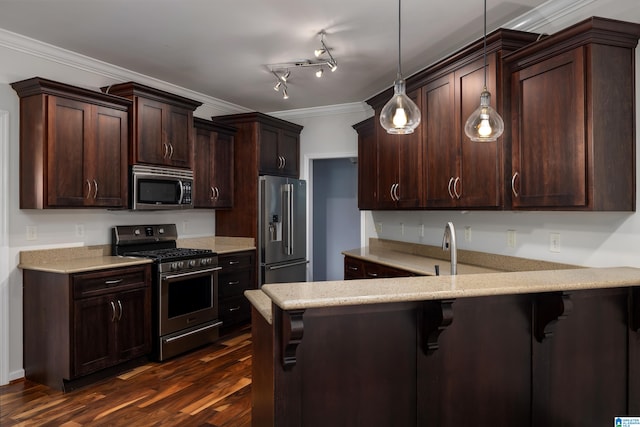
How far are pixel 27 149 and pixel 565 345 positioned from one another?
3.77 meters

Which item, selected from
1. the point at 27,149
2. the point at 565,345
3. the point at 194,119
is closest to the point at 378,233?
the point at 194,119

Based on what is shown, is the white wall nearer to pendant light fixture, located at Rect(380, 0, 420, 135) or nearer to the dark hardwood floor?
the dark hardwood floor

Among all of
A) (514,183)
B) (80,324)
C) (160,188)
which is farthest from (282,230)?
(514,183)

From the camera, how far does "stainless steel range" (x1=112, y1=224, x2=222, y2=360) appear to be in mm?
3672

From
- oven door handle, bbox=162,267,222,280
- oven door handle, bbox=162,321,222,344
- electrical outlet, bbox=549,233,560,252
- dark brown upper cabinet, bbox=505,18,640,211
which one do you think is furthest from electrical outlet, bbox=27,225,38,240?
electrical outlet, bbox=549,233,560,252

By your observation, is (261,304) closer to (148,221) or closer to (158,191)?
(158,191)

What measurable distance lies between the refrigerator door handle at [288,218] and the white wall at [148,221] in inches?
43.2

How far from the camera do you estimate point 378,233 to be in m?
5.03

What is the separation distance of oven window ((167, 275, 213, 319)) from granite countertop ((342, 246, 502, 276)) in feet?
4.84

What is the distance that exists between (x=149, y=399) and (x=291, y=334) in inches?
80.6

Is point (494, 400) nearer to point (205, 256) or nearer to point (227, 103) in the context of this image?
point (205, 256)

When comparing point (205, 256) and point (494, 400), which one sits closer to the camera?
point (494, 400)

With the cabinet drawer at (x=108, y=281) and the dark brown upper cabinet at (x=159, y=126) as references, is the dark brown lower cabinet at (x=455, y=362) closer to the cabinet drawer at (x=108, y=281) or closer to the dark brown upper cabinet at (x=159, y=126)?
the cabinet drawer at (x=108, y=281)

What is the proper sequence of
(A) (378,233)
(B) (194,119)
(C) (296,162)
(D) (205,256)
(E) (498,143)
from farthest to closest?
1. (C) (296,162)
2. (A) (378,233)
3. (B) (194,119)
4. (D) (205,256)
5. (E) (498,143)
